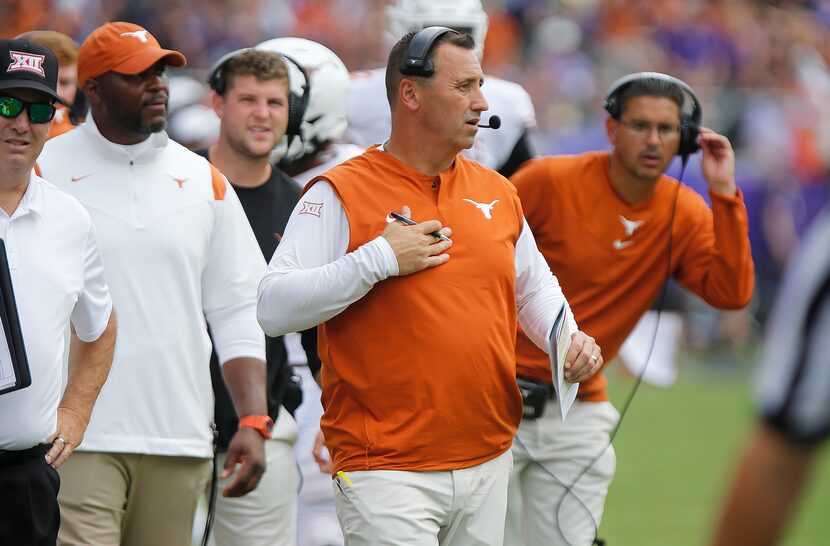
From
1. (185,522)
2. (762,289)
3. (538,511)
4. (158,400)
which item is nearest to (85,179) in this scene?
(158,400)

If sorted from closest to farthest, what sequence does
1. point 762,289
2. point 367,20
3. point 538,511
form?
1. point 538,511
2. point 762,289
3. point 367,20

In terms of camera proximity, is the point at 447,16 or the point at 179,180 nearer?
the point at 179,180

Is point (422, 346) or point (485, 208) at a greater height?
point (485, 208)

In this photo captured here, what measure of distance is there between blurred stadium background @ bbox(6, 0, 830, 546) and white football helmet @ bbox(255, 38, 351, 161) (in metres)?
5.73

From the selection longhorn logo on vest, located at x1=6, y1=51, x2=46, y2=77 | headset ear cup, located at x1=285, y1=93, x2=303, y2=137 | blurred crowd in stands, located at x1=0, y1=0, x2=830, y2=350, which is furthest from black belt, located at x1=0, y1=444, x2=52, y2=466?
blurred crowd in stands, located at x1=0, y1=0, x2=830, y2=350

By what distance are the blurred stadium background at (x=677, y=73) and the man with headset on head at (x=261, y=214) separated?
6.08 m

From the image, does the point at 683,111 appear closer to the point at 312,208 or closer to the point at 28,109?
the point at 312,208

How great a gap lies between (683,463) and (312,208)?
7988 mm

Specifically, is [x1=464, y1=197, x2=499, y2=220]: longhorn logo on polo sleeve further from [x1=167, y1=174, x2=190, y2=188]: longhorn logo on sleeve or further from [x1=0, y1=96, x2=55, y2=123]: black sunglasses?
[x1=0, y1=96, x2=55, y2=123]: black sunglasses

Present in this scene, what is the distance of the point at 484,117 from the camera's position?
684 centimetres

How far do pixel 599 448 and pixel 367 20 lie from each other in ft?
47.5

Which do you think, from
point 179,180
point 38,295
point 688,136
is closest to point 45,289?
point 38,295

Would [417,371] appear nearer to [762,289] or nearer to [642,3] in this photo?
[762,289]

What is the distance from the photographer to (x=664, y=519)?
31.7 feet
